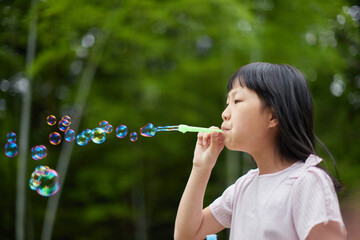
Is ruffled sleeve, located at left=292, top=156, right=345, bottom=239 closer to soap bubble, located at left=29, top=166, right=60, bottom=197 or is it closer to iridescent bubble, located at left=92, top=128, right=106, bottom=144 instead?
iridescent bubble, located at left=92, top=128, right=106, bottom=144

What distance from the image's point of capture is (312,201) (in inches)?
36.3

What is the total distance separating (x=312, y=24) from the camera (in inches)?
173

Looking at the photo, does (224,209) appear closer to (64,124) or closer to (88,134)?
(88,134)

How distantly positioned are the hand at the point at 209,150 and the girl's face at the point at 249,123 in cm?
6

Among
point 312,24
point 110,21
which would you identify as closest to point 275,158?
point 110,21

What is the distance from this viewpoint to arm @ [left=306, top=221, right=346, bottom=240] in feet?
2.91

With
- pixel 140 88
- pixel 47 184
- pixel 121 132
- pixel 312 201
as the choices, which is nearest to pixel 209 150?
pixel 312 201

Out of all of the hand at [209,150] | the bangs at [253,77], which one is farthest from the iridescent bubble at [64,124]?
the bangs at [253,77]

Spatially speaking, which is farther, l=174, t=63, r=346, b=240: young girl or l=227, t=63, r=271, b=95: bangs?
l=227, t=63, r=271, b=95: bangs

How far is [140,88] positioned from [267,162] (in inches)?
180

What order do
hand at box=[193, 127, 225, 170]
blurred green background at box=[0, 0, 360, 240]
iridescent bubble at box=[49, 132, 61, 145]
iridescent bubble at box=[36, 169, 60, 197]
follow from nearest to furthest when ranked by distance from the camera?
1. hand at box=[193, 127, 225, 170]
2. iridescent bubble at box=[36, 169, 60, 197]
3. iridescent bubble at box=[49, 132, 61, 145]
4. blurred green background at box=[0, 0, 360, 240]

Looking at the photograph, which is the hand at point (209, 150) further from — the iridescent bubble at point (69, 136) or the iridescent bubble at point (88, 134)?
the iridescent bubble at point (69, 136)

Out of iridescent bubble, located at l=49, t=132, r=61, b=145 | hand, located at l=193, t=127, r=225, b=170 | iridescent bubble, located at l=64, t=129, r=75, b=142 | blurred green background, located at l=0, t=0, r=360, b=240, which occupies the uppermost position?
blurred green background, located at l=0, t=0, r=360, b=240

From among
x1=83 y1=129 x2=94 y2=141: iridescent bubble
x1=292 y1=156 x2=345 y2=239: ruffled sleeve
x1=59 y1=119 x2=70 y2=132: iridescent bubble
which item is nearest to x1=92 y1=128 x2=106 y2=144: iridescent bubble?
x1=83 y1=129 x2=94 y2=141: iridescent bubble
